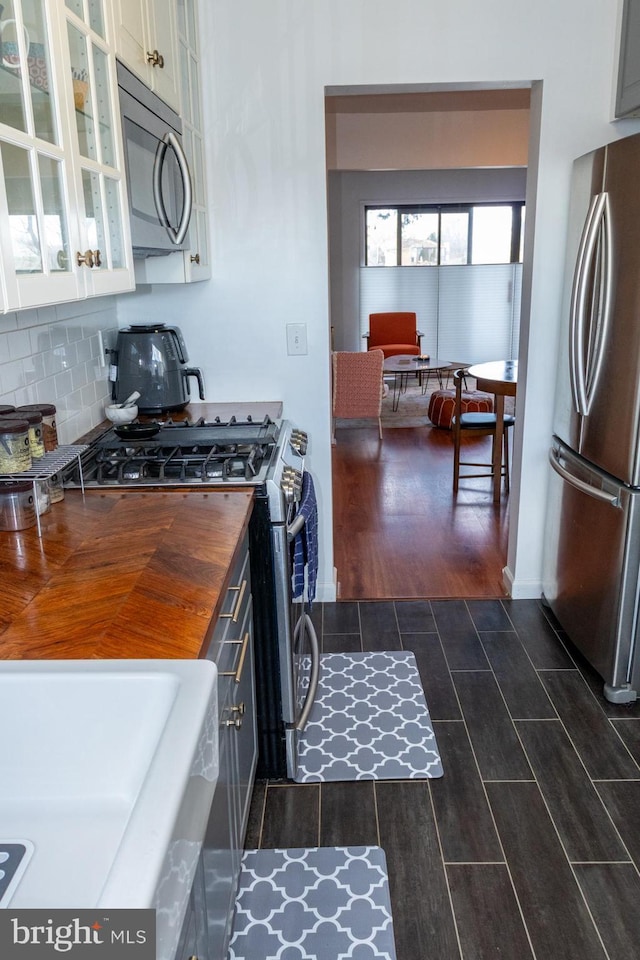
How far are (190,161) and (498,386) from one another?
2515 millimetres

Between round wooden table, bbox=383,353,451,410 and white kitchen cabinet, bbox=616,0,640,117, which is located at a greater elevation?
white kitchen cabinet, bbox=616,0,640,117

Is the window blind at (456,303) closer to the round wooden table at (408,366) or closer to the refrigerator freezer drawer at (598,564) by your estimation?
the round wooden table at (408,366)

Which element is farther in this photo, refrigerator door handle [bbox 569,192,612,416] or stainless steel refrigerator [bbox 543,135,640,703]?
refrigerator door handle [bbox 569,192,612,416]

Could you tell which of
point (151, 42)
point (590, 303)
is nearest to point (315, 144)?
point (151, 42)

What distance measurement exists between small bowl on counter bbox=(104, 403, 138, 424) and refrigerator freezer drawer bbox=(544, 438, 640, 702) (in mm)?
1620

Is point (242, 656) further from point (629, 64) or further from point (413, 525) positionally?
point (413, 525)

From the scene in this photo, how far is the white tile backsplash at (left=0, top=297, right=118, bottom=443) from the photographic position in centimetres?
205

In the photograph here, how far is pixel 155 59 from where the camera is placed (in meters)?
2.18

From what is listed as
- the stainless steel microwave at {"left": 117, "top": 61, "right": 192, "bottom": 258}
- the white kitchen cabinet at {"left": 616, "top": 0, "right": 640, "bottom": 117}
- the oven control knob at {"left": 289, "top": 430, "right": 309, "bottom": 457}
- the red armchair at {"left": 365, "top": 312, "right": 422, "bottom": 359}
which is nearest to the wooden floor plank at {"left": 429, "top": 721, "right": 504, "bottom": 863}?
the oven control knob at {"left": 289, "top": 430, "right": 309, "bottom": 457}

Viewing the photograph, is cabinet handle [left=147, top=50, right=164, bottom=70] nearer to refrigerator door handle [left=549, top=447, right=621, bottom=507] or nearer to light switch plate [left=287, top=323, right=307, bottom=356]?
light switch plate [left=287, top=323, right=307, bottom=356]

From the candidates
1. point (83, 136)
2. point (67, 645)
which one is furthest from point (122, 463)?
point (67, 645)

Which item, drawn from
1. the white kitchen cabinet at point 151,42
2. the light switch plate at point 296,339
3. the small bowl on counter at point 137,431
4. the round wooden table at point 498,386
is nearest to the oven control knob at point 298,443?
the small bowl on counter at point 137,431

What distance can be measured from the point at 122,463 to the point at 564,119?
2.08m

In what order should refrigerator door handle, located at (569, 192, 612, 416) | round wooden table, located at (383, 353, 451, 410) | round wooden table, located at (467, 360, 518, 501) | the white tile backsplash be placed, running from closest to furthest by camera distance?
the white tile backsplash → refrigerator door handle, located at (569, 192, 612, 416) → round wooden table, located at (467, 360, 518, 501) → round wooden table, located at (383, 353, 451, 410)
